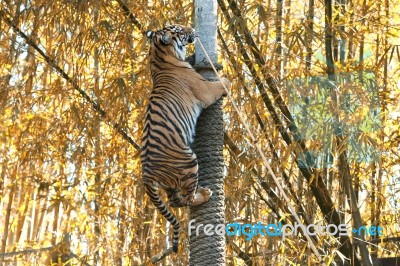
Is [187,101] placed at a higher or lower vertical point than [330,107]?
lower

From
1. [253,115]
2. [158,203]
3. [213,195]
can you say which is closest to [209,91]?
[213,195]

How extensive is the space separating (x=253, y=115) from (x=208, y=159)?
1.27 metres

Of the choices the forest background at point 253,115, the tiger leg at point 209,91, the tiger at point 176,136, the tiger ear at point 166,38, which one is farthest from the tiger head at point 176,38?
the forest background at point 253,115

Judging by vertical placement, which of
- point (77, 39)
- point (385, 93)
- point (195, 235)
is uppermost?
point (77, 39)

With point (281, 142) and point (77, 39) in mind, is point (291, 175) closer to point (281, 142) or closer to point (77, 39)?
point (281, 142)

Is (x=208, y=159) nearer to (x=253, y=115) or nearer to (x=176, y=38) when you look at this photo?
(x=176, y=38)

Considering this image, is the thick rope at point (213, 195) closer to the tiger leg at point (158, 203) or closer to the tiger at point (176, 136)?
the tiger at point (176, 136)

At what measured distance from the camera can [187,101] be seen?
124 inches

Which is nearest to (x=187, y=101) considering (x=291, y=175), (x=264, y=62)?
(x=264, y=62)

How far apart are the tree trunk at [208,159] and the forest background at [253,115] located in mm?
867

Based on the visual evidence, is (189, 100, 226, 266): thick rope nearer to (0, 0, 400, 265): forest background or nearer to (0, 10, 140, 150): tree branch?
(0, 0, 400, 265): forest background

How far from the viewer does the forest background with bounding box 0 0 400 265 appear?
410 centimetres

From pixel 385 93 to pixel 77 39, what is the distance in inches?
63.3

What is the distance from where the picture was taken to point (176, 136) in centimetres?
307
